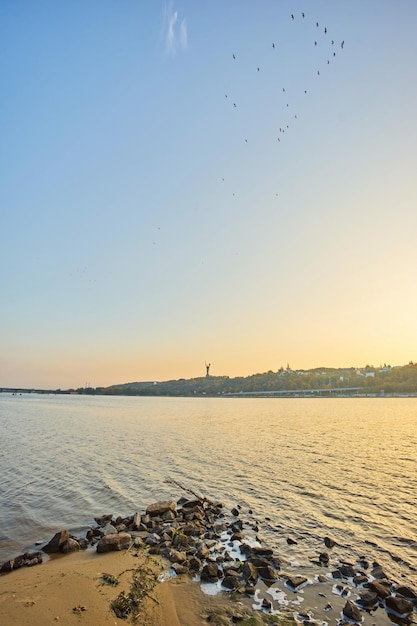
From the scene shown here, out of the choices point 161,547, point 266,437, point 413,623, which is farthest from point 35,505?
point 266,437

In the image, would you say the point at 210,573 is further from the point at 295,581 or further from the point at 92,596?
the point at 92,596

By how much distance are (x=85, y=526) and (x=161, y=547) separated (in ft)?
15.7

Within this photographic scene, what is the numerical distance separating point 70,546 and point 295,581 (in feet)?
26.9

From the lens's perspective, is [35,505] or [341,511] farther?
[35,505]

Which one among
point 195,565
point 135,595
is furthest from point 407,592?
point 135,595

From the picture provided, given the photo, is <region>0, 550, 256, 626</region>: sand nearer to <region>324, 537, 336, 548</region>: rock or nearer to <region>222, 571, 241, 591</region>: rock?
<region>222, 571, 241, 591</region>: rock

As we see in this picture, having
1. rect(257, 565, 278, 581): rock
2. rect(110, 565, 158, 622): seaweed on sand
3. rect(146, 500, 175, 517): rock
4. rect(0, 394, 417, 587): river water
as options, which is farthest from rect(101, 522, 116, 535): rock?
rect(257, 565, 278, 581): rock

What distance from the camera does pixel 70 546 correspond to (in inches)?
Answer: 543

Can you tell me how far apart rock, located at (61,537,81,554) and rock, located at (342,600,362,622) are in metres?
9.53

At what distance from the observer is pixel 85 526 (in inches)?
655

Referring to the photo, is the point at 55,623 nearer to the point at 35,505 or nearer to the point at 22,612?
the point at 22,612

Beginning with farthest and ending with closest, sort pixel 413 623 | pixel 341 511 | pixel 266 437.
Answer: pixel 266 437 → pixel 341 511 → pixel 413 623

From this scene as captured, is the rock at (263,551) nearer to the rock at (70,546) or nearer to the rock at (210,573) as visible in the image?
the rock at (210,573)

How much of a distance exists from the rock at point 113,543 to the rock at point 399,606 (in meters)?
8.80
